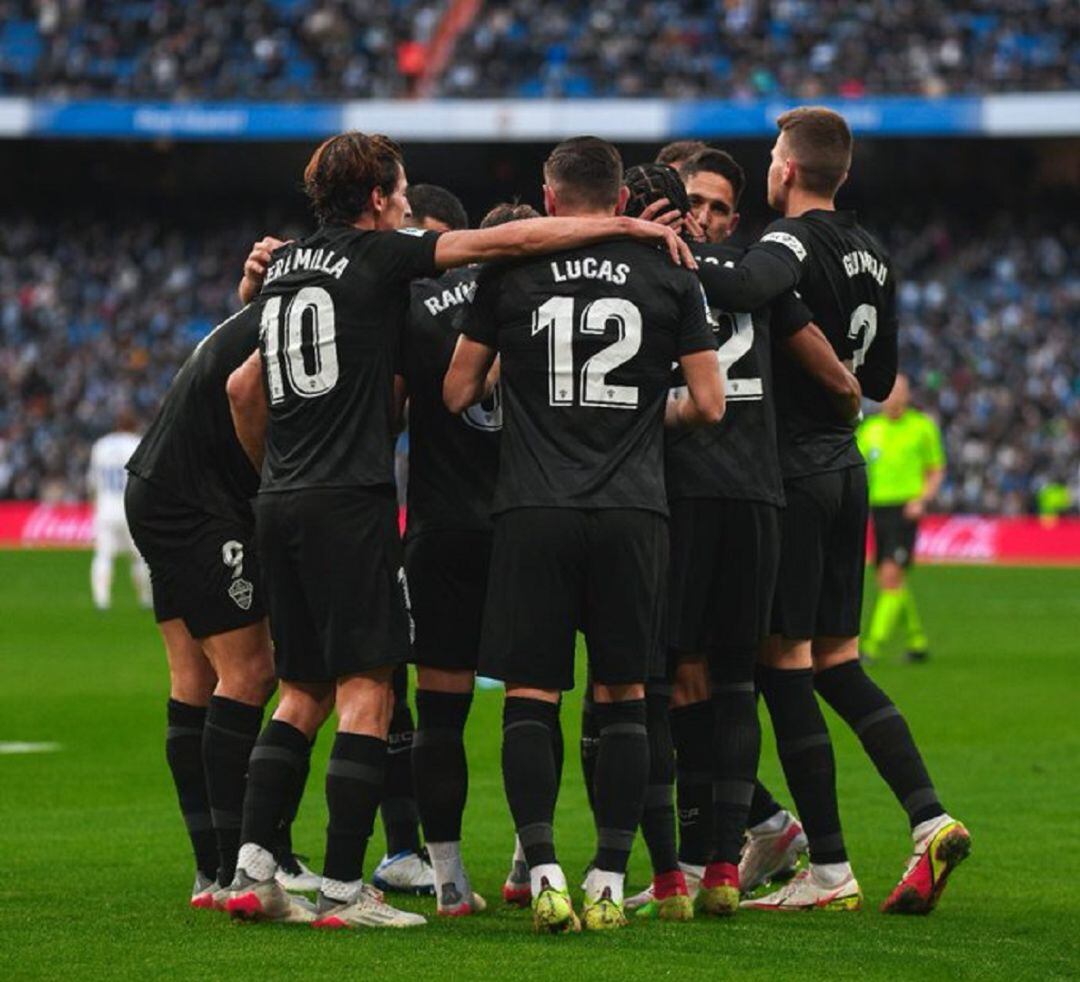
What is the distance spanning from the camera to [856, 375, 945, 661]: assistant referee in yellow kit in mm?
18094

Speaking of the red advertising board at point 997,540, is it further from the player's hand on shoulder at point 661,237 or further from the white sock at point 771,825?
the player's hand on shoulder at point 661,237

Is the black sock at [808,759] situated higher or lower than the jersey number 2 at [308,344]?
lower

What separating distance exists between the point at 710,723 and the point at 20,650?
12.6 meters

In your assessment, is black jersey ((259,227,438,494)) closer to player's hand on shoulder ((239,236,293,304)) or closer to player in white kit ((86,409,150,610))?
player's hand on shoulder ((239,236,293,304))

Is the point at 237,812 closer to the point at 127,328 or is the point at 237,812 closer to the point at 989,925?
the point at 989,925

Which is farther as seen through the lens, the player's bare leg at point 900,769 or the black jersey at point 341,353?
the player's bare leg at point 900,769

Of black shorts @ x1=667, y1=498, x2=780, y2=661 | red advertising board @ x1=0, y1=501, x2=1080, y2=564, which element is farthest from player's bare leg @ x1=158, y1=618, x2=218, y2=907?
red advertising board @ x1=0, y1=501, x2=1080, y2=564

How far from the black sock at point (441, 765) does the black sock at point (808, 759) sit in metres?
1.05

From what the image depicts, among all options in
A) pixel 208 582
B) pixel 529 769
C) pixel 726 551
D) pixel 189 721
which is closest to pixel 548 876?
pixel 529 769

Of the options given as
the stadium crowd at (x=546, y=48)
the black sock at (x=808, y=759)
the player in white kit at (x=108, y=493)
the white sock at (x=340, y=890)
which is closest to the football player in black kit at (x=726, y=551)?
the black sock at (x=808, y=759)

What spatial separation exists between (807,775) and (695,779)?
37 centimetres

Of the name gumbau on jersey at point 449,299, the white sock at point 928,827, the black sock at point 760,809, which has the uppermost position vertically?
the name gumbau on jersey at point 449,299

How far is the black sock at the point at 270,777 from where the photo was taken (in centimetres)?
654

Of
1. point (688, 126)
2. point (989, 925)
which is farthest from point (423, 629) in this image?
point (688, 126)
